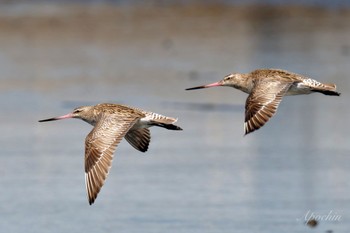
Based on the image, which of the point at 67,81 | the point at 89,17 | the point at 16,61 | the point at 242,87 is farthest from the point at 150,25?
the point at 242,87

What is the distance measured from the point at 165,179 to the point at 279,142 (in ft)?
5.76

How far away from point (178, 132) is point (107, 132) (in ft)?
10.6

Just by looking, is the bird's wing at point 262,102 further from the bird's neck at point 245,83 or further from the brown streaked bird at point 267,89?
the bird's neck at point 245,83

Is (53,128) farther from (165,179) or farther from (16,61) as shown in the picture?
(16,61)

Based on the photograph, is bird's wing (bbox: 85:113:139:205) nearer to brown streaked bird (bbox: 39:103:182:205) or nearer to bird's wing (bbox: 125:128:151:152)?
brown streaked bird (bbox: 39:103:182:205)

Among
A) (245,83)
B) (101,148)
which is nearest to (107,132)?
(101,148)

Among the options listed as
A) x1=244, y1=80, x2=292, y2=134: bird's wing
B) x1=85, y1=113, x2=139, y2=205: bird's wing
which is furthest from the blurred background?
x1=244, y1=80, x2=292, y2=134: bird's wing

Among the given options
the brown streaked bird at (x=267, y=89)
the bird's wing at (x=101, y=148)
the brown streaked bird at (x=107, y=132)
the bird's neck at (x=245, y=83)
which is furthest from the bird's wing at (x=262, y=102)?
the bird's wing at (x=101, y=148)

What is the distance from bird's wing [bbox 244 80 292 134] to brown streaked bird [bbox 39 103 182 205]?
59 cm

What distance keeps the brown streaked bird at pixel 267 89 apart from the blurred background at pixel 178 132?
665 millimetres

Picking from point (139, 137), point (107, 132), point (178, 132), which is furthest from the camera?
point (178, 132)

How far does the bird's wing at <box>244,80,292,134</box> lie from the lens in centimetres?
934

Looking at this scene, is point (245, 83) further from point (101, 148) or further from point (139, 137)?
point (101, 148)

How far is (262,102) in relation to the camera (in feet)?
31.4
